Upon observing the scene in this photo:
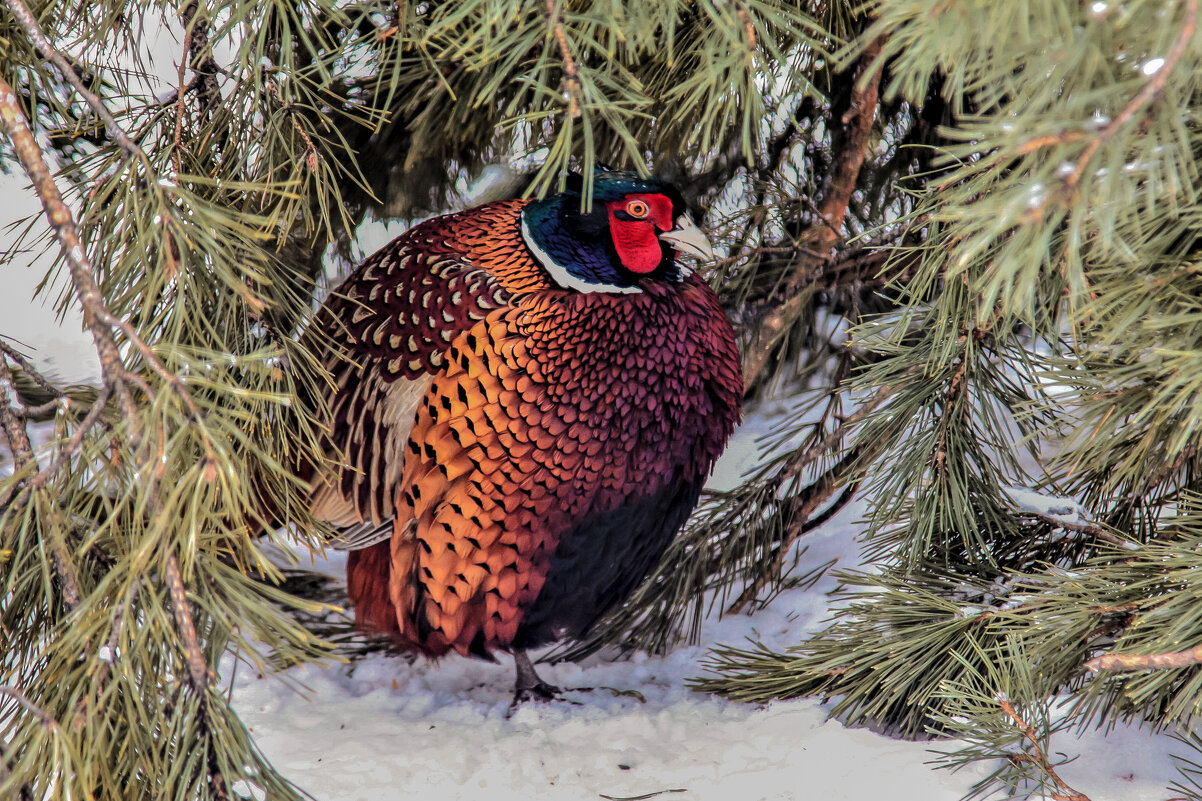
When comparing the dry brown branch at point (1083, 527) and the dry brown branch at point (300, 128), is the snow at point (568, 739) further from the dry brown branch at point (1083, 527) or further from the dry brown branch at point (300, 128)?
the dry brown branch at point (300, 128)

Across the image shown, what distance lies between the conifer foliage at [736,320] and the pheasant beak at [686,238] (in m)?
0.12

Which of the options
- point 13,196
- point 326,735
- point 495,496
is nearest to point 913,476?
point 495,496

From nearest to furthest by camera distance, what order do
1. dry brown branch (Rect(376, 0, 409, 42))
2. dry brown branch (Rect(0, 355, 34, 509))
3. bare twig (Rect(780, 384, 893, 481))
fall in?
dry brown branch (Rect(0, 355, 34, 509)), dry brown branch (Rect(376, 0, 409, 42)), bare twig (Rect(780, 384, 893, 481))

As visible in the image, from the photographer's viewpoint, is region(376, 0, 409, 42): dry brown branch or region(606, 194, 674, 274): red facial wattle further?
region(606, 194, 674, 274): red facial wattle

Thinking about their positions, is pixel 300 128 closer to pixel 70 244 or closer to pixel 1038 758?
pixel 70 244

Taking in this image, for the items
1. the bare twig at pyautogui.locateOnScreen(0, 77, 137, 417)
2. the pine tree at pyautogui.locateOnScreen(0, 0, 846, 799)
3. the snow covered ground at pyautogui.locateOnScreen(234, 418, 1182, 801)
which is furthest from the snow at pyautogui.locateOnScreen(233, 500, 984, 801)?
the bare twig at pyautogui.locateOnScreen(0, 77, 137, 417)

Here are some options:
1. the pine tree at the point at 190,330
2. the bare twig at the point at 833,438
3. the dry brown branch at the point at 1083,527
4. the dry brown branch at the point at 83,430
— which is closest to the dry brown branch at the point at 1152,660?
the dry brown branch at the point at 1083,527

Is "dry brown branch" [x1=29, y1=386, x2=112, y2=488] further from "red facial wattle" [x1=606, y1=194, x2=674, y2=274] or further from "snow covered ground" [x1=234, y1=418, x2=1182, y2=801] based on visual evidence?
"red facial wattle" [x1=606, y1=194, x2=674, y2=274]

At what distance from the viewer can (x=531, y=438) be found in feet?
3.15

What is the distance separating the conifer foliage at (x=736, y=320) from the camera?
0.59 meters

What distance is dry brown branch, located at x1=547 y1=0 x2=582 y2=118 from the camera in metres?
0.64

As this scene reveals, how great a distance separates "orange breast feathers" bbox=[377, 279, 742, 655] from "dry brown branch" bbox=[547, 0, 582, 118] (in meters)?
0.34

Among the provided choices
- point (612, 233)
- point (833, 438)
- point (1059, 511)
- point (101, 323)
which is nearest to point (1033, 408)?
point (1059, 511)

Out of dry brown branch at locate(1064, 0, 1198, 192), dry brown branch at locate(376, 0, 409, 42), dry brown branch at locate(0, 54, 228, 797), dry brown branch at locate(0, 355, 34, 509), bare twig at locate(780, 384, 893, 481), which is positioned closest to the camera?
dry brown branch at locate(1064, 0, 1198, 192)
